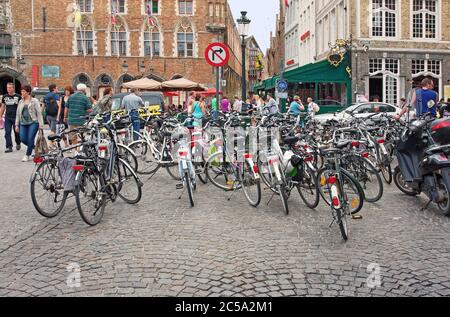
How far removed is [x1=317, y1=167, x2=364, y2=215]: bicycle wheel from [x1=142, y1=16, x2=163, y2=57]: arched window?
43115 mm

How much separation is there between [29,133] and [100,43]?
36994mm

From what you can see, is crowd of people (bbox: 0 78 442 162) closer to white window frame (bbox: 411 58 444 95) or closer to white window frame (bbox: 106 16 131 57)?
white window frame (bbox: 411 58 444 95)

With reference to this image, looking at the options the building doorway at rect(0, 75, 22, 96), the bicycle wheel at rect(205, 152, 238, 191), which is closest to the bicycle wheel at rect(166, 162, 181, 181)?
the bicycle wheel at rect(205, 152, 238, 191)

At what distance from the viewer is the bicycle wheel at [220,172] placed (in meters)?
8.37

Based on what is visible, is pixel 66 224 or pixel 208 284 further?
pixel 66 224

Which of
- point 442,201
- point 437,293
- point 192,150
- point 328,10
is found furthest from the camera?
point 328,10

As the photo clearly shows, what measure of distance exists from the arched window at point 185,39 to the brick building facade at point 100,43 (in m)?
0.09

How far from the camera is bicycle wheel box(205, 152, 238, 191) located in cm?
837

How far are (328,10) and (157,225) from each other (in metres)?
30.4

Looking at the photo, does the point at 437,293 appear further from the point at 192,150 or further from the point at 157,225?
the point at 192,150

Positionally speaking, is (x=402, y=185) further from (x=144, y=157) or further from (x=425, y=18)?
(x=425, y=18)

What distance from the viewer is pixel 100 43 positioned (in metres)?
47.7

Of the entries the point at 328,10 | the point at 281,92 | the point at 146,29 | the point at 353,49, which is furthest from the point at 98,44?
the point at 281,92

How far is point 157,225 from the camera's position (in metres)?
6.30
